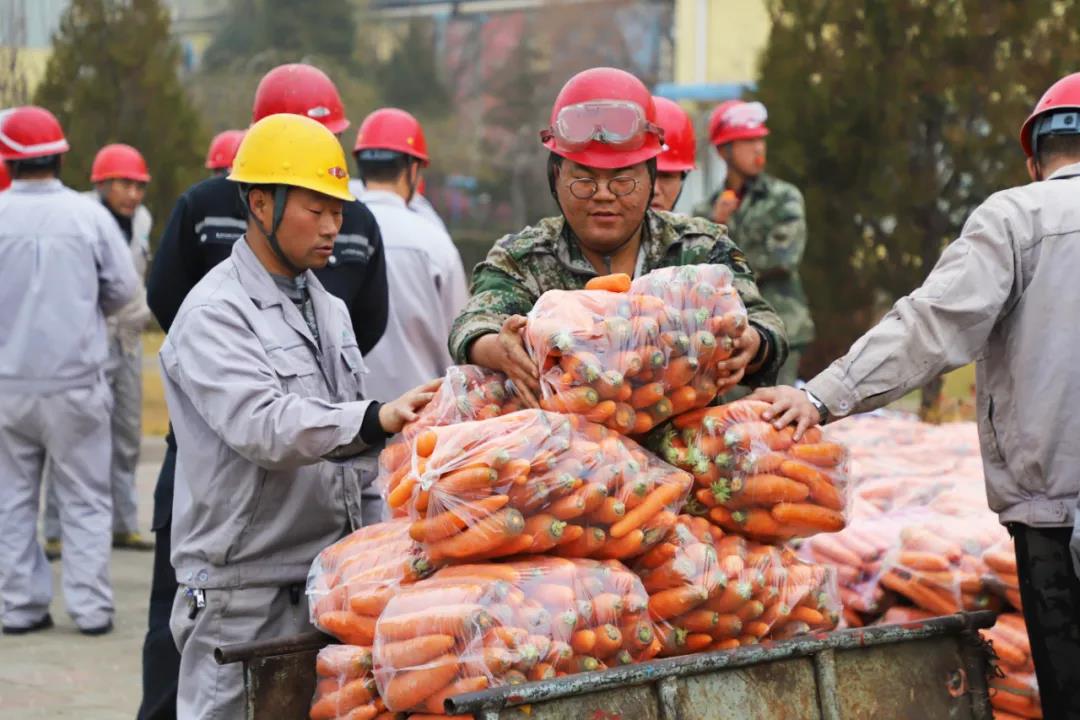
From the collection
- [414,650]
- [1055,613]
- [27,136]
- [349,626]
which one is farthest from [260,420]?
Result: [27,136]

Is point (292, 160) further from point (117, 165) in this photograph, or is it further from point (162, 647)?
point (117, 165)

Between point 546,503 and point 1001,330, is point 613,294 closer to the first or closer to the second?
point 546,503

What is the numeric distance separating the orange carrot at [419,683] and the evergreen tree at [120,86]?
1525cm

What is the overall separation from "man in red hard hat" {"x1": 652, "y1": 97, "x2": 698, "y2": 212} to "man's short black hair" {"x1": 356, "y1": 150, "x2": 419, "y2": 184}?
1241mm

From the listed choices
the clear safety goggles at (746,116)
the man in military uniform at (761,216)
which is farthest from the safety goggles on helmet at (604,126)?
the clear safety goggles at (746,116)

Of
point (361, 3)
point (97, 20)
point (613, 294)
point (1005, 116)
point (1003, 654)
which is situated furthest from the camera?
point (361, 3)

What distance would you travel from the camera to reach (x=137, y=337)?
10.3 meters

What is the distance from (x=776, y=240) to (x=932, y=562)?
11.7 ft

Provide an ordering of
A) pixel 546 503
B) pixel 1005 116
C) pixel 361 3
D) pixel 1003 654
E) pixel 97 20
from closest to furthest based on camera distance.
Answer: pixel 546 503
pixel 1003 654
pixel 1005 116
pixel 97 20
pixel 361 3

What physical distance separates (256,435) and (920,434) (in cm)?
464

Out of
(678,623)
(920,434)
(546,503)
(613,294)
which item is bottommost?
(920,434)

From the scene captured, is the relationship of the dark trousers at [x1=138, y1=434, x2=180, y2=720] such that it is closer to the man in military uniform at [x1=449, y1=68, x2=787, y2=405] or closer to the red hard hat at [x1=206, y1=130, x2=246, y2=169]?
the man in military uniform at [x1=449, y1=68, x2=787, y2=405]

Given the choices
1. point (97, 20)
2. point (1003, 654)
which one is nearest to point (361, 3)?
point (97, 20)

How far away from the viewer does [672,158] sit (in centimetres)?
696
